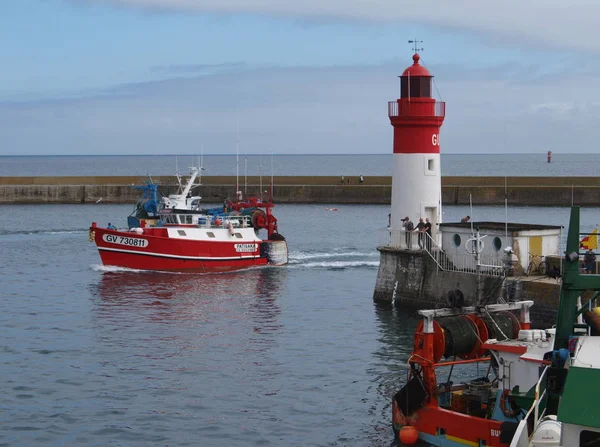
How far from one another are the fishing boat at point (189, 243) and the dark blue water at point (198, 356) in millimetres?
793

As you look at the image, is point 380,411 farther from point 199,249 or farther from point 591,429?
point 199,249

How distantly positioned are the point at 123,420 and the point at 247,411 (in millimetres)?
2396

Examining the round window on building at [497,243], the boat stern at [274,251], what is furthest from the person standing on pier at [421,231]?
the boat stern at [274,251]

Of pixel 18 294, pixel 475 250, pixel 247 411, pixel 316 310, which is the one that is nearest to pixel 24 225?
pixel 18 294

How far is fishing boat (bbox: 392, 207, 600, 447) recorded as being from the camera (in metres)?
12.5

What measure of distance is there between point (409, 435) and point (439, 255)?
12.3 metres

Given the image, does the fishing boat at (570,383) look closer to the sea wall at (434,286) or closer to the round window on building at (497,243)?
the sea wall at (434,286)

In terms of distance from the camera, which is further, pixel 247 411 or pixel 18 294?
pixel 18 294

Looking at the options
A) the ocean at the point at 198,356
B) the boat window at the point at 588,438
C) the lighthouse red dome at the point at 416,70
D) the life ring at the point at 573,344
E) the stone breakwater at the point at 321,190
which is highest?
the lighthouse red dome at the point at 416,70

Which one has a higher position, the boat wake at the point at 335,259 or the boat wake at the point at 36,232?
the boat wake at the point at 36,232

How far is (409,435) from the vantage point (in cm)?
1591

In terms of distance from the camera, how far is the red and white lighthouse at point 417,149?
1126 inches

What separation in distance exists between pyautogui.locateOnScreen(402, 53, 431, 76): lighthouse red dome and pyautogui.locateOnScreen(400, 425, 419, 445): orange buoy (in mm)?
15206

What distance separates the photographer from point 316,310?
102 feet
